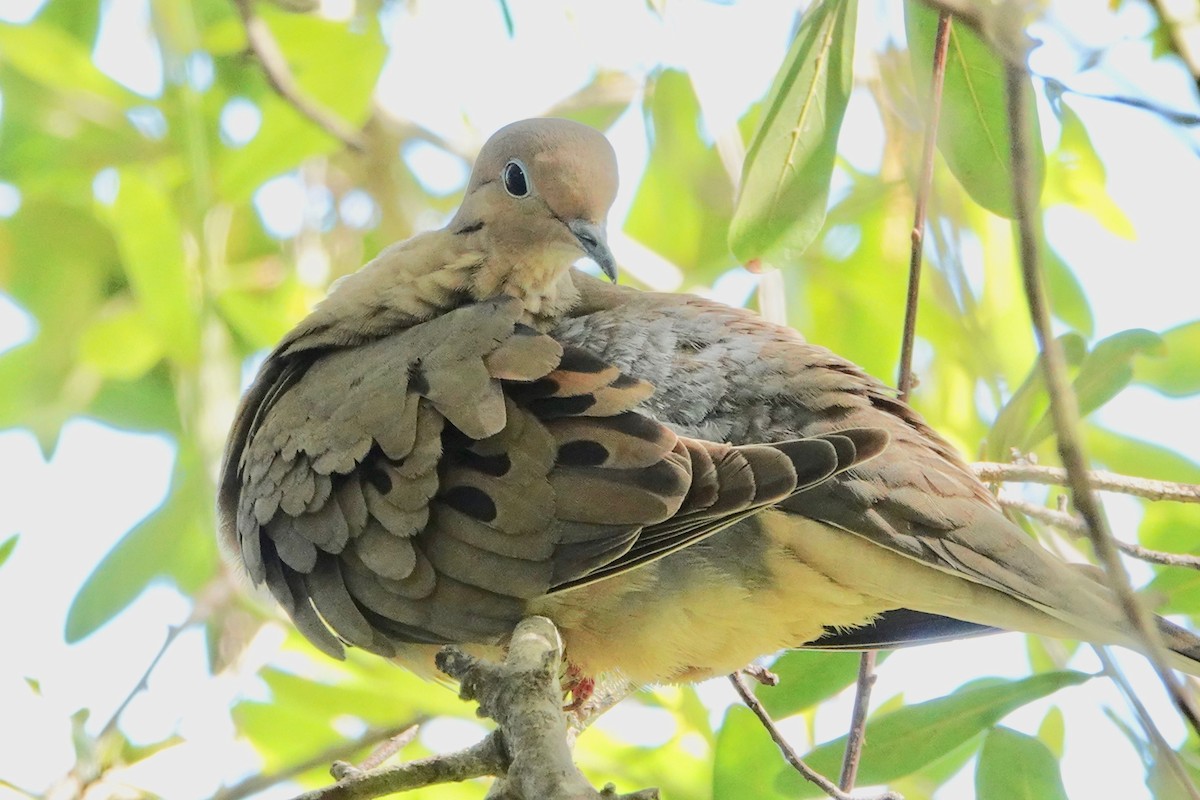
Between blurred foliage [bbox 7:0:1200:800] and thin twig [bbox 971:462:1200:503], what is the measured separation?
0.27 feet

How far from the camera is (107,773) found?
2.74 metres

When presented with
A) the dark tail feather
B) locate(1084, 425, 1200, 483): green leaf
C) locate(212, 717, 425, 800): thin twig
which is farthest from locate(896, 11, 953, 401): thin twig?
locate(212, 717, 425, 800): thin twig

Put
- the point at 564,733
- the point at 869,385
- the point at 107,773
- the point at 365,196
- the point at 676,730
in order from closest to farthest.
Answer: the point at 564,733, the point at 869,385, the point at 107,773, the point at 676,730, the point at 365,196

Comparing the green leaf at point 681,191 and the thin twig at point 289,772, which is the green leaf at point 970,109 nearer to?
the green leaf at point 681,191

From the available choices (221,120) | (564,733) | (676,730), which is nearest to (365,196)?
(221,120)

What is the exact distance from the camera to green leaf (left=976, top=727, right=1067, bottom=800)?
2178 millimetres

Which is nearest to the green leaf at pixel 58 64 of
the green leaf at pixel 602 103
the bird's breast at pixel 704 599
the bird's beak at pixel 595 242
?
the green leaf at pixel 602 103

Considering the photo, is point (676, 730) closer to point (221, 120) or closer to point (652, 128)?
point (652, 128)

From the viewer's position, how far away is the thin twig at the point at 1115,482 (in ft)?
7.84

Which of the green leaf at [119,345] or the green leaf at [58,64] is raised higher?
the green leaf at [58,64]

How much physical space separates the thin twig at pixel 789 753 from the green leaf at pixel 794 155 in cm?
85

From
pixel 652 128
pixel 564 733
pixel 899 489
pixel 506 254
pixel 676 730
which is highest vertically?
pixel 652 128

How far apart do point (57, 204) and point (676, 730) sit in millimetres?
2660

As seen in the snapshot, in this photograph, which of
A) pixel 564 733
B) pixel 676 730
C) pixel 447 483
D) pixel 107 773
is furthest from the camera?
pixel 676 730
